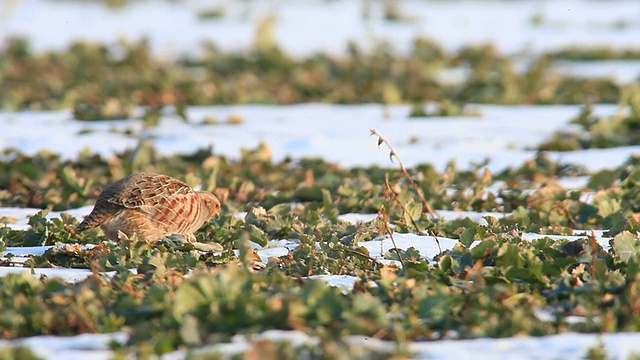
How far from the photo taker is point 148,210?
6.04m

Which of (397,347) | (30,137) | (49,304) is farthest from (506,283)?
(30,137)

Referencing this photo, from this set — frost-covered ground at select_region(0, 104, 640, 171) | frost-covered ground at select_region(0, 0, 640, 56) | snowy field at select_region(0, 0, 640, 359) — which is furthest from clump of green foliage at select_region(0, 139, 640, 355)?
frost-covered ground at select_region(0, 0, 640, 56)

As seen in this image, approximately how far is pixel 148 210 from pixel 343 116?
5.83 meters

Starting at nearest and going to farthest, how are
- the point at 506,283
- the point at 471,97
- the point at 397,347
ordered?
the point at 397,347, the point at 506,283, the point at 471,97

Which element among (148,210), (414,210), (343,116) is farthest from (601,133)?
(148,210)

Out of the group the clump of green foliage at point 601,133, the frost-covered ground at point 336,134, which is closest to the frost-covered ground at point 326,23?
the frost-covered ground at point 336,134

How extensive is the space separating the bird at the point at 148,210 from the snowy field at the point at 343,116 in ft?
1.53

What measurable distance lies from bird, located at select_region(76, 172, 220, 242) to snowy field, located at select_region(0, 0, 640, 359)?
47cm

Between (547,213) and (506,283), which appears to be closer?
(506,283)

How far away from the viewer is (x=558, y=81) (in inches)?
559

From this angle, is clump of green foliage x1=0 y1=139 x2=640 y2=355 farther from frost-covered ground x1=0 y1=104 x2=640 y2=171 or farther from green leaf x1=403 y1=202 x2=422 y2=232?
frost-covered ground x1=0 y1=104 x2=640 y2=171

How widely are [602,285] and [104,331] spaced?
229cm

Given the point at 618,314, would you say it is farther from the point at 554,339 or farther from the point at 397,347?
the point at 397,347

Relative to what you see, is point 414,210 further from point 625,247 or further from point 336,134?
point 336,134
